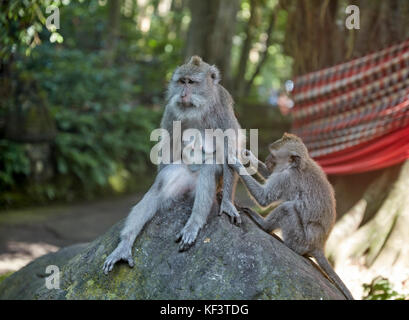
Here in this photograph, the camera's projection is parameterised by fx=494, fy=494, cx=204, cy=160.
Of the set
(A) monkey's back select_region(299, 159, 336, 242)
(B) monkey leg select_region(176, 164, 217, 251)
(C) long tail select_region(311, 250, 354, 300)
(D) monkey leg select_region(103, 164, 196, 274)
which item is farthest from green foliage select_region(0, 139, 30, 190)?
(C) long tail select_region(311, 250, 354, 300)

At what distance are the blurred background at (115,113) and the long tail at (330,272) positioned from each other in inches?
37.1

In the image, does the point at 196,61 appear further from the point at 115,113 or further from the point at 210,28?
the point at 115,113

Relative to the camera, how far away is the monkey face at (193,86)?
4152 mm

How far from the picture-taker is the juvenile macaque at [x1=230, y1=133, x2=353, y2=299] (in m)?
4.12

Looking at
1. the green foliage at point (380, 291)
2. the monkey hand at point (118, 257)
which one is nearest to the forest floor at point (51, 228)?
the green foliage at point (380, 291)

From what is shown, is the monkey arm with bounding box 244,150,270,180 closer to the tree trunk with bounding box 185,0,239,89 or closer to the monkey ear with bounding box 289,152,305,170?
the monkey ear with bounding box 289,152,305,170

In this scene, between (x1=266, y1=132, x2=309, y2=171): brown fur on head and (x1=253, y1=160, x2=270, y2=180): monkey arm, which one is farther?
(x1=253, y1=160, x2=270, y2=180): monkey arm

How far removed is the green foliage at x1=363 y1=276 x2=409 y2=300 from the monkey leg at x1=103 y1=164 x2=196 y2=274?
6.85 ft

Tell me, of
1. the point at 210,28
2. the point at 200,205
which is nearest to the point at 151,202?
the point at 200,205

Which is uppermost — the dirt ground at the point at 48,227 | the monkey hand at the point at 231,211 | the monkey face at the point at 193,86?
the monkey face at the point at 193,86

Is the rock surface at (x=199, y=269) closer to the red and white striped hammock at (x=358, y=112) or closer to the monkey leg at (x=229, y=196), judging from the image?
the monkey leg at (x=229, y=196)

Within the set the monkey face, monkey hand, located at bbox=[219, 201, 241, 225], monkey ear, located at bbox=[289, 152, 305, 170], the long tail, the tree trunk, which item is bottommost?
the long tail

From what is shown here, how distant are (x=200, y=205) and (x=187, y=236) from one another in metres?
0.28

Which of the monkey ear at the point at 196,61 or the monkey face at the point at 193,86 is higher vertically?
the monkey ear at the point at 196,61
